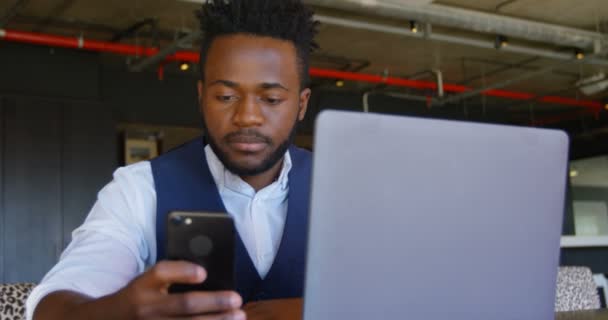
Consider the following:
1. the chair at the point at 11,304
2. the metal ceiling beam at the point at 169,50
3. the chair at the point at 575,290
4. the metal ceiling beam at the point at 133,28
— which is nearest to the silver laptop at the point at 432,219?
the chair at the point at 11,304

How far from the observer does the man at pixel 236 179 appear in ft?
3.21

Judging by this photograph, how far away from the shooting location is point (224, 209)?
3.97 feet

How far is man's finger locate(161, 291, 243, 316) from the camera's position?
23.4 inches

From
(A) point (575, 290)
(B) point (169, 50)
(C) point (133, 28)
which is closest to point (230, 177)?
(A) point (575, 290)

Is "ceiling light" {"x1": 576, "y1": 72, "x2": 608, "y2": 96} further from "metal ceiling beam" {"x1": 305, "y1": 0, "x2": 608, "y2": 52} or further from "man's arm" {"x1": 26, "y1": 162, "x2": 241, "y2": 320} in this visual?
"man's arm" {"x1": 26, "y1": 162, "x2": 241, "y2": 320}

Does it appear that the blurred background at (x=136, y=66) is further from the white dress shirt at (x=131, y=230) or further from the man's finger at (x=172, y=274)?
the man's finger at (x=172, y=274)

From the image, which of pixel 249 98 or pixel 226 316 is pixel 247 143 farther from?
pixel 226 316

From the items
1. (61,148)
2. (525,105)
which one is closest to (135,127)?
(61,148)

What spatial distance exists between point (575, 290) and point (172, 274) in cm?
178

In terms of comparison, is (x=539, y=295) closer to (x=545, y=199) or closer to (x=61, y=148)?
(x=545, y=199)

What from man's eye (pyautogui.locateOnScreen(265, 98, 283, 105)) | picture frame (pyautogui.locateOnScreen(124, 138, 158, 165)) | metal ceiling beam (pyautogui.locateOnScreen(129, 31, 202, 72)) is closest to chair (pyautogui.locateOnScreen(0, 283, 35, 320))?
man's eye (pyautogui.locateOnScreen(265, 98, 283, 105))

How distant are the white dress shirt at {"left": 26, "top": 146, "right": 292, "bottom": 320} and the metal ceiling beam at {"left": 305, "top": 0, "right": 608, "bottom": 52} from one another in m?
3.26

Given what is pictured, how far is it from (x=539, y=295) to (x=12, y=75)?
5966 mm

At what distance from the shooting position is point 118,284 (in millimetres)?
923
